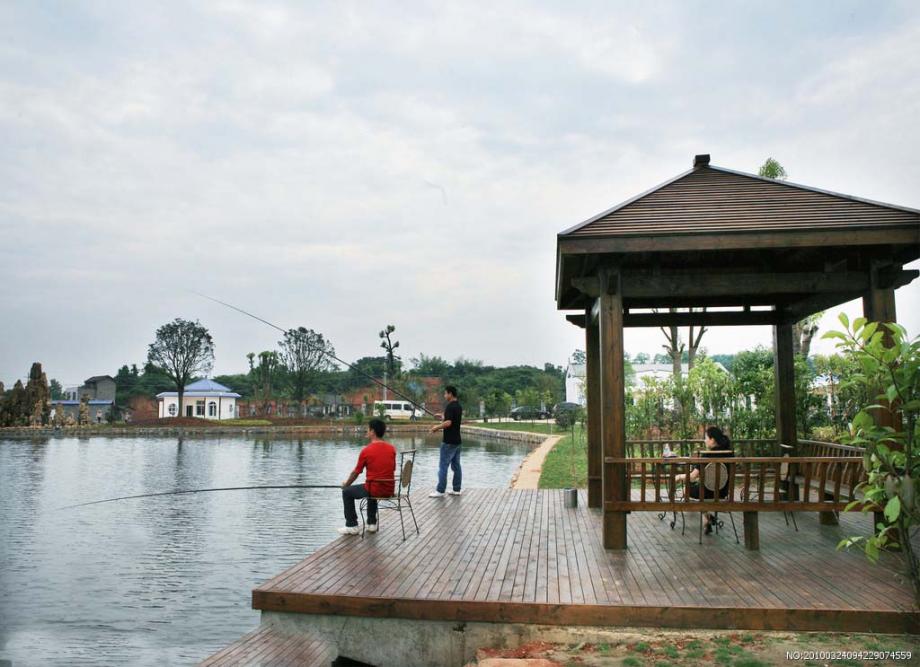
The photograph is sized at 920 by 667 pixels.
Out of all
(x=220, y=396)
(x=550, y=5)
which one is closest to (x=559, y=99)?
(x=550, y=5)

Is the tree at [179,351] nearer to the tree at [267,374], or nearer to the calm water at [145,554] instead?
the tree at [267,374]

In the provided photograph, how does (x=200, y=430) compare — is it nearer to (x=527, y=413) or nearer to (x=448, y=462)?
(x=527, y=413)

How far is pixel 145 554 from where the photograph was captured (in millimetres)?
10172

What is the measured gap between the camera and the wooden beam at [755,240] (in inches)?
240

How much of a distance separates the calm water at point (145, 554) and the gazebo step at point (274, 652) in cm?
147

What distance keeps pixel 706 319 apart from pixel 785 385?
4.08 ft

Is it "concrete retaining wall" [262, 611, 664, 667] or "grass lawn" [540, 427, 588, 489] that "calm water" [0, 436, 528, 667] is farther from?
"concrete retaining wall" [262, 611, 664, 667]

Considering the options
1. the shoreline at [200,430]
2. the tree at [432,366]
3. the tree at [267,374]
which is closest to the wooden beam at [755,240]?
the shoreline at [200,430]

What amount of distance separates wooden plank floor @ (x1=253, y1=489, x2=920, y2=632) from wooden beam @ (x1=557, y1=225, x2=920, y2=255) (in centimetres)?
266

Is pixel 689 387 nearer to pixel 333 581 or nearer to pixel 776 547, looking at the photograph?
pixel 776 547

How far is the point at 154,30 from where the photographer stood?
13102 mm

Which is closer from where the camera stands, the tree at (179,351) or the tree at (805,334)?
the tree at (805,334)

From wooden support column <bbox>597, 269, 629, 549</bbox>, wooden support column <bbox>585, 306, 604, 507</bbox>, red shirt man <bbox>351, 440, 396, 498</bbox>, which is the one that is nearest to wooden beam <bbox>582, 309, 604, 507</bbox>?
wooden support column <bbox>585, 306, 604, 507</bbox>

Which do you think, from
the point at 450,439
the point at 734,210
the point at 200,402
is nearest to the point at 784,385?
the point at 734,210
